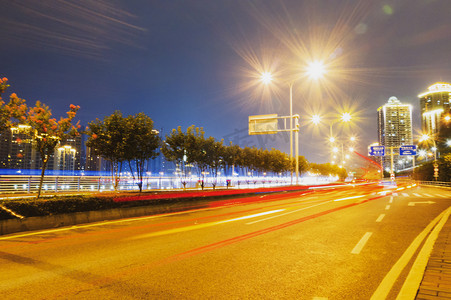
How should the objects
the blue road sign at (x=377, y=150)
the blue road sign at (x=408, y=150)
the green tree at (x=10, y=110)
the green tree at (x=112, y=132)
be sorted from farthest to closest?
the blue road sign at (x=377, y=150)
the blue road sign at (x=408, y=150)
the green tree at (x=112, y=132)
the green tree at (x=10, y=110)

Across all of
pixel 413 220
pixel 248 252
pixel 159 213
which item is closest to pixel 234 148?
pixel 159 213

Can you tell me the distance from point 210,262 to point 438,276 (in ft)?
12.9

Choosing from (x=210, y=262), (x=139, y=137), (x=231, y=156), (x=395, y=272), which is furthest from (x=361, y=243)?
(x=231, y=156)

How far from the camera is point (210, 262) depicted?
5805 millimetres

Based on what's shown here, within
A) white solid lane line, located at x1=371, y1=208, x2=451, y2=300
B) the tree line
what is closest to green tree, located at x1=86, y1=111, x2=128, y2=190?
the tree line

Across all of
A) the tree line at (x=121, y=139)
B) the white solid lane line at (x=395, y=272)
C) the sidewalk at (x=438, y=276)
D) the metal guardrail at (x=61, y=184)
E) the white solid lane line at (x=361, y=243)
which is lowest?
the white solid lane line at (x=361, y=243)

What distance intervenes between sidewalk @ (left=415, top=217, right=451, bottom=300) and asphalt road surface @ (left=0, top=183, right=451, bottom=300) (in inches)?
14.3

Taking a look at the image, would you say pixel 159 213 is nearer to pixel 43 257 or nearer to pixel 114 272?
pixel 43 257

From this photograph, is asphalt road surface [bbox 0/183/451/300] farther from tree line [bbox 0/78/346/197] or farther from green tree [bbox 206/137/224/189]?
green tree [bbox 206/137/224/189]

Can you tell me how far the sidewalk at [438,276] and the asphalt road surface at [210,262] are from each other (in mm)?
364

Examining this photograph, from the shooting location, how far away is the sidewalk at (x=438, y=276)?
3842 mm

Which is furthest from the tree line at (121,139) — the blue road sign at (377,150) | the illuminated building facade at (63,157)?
the blue road sign at (377,150)

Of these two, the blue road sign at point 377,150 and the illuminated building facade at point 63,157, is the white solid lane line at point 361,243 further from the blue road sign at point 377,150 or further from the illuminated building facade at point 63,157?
the blue road sign at point 377,150

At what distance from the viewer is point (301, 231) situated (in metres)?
9.15
